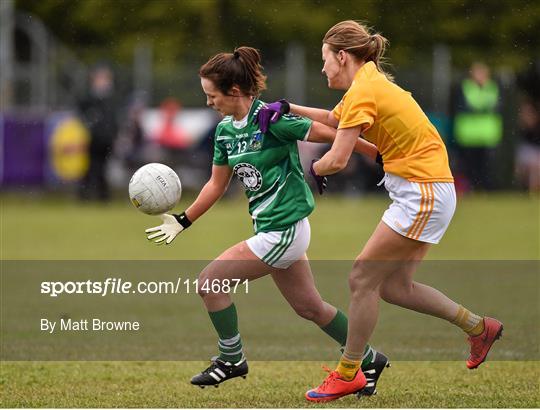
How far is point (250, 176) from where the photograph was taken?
21.1ft

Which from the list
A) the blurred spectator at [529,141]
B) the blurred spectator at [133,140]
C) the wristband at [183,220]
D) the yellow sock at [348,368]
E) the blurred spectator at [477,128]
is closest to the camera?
the yellow sock at [348,368]

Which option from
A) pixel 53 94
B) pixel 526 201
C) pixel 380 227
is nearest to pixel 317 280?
pixel 380 227

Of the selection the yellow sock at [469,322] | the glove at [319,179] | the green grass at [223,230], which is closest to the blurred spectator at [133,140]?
the green grass at [223,230]

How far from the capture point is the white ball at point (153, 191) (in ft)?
21.7

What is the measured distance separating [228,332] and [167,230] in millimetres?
682

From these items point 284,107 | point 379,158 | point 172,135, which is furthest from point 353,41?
point 172,135

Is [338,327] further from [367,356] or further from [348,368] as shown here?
[348,368]

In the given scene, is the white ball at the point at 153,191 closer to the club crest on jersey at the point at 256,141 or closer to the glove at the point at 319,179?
the club crest on jersey at the point at 256,141

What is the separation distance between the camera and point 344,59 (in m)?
6.30

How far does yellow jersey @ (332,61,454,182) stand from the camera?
6.18 m

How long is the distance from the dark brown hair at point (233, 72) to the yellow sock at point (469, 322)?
170 centimetres

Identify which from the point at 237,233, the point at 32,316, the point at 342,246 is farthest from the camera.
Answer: the point at 237,233

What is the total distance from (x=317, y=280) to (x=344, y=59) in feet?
19.1

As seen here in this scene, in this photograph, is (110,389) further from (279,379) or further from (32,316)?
(32,316)
